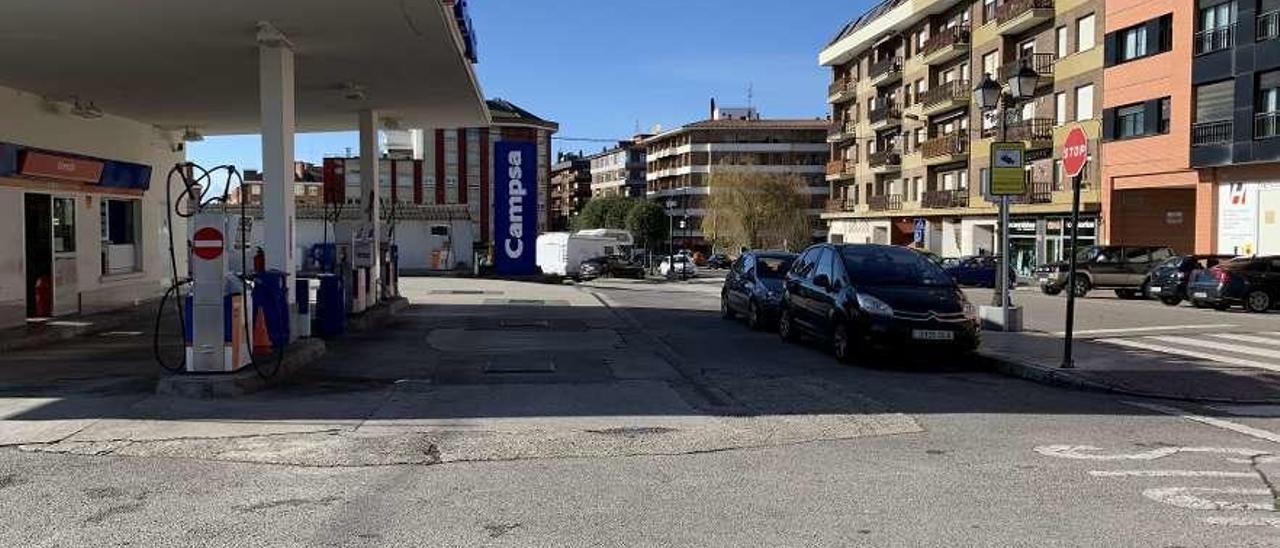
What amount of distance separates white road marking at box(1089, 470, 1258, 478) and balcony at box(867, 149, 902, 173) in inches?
2383

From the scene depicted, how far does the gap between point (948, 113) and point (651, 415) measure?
53.8 m

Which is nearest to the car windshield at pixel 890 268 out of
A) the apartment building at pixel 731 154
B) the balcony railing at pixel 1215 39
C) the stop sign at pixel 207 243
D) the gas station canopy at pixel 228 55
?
the gas station canopy at pixel 228 55

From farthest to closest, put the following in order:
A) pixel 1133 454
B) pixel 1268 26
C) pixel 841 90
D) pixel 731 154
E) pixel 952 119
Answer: pixel 731 154, pixel 841 90, pixel 952 119, pixel 1268 26, pixel 1133 454

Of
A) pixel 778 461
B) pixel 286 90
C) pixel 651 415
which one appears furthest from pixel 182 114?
pixel 778 461

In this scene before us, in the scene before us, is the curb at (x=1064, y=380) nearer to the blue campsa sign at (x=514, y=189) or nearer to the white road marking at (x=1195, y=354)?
the white road marking at (x=1195, y=354)

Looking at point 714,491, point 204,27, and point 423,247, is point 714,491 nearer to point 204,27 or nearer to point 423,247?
point 204,27

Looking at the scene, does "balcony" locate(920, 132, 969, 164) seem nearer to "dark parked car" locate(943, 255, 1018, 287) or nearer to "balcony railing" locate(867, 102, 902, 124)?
"balcony railing" locate(867, 102, 902, 124)

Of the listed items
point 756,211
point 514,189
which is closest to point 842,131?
point 756,211

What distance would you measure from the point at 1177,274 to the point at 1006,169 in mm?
13462

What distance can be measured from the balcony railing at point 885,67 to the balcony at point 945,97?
16.4 feet

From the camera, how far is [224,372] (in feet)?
32.0

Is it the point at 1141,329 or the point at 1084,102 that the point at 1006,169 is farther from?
the point at 1084,102

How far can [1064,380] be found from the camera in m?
10.9

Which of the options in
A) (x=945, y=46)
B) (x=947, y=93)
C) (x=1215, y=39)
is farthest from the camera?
(x=947, y=93)
